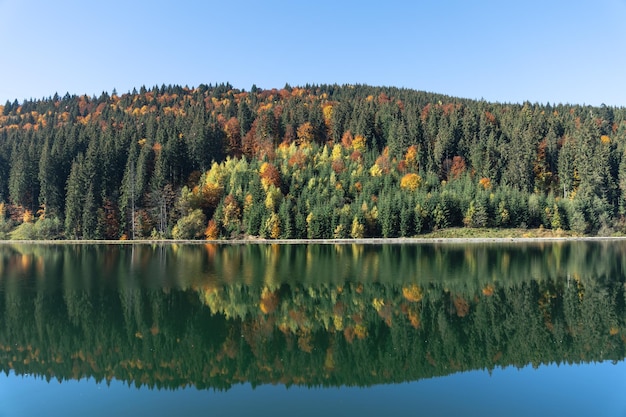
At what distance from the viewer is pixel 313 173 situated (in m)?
109

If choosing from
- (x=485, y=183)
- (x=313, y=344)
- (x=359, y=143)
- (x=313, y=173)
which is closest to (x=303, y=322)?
(x=313, y=344)

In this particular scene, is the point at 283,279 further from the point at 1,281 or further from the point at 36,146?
the point at 36,146

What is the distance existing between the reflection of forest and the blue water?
0.92 metres

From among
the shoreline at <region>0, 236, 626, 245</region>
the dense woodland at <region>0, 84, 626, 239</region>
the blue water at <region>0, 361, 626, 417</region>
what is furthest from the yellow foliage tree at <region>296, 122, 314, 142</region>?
the blue water at <region>0, 361, 626, 417</region>

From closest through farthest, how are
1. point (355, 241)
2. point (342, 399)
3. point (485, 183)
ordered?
point (342, 399) < point (355, 241) < point (485, 183)

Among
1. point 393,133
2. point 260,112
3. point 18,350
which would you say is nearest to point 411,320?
point 18,350

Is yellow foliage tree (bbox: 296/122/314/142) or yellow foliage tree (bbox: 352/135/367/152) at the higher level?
yellow foliage tree (bbox: 296/122/314/142)

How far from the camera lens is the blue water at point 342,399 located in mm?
16125

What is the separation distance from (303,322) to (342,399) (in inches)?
383

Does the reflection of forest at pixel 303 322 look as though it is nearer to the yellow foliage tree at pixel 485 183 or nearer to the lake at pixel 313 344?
the lake at pixel 313 344

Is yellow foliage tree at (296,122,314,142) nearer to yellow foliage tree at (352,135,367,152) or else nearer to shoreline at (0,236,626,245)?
yellow foliage tree at (352,135,367,152)

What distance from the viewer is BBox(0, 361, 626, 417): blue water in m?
16.1

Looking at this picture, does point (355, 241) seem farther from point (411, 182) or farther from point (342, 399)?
point (342, 399)

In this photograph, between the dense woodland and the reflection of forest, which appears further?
the dense woodland
